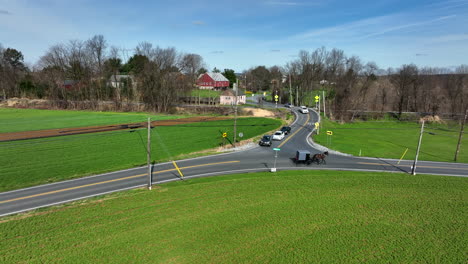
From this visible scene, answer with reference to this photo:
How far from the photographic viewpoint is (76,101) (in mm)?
90625

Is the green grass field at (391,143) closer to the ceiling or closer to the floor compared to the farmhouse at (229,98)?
closer to the floor

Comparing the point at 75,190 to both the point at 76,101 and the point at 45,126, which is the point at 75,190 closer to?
the point at 45,126

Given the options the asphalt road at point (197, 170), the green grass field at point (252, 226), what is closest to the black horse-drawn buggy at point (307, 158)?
the asphalt road at point (197, 170)

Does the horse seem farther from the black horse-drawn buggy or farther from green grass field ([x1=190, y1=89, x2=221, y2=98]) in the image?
green grass field ([x1=190, y1=89, x2=221, y2=98])

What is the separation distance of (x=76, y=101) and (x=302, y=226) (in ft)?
305

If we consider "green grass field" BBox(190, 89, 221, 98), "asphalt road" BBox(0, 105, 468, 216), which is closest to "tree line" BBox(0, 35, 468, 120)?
"green grass field" BBox(190, 89, 221, 98)

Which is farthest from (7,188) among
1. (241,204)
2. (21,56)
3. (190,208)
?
(21,56)

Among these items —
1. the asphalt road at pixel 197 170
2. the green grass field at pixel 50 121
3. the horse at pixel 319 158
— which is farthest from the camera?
the green grass field at pixel 50 121

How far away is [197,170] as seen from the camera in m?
35.3

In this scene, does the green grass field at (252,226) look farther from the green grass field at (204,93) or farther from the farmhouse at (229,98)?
the green grass field at (204,93)

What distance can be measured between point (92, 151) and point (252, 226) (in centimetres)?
3150

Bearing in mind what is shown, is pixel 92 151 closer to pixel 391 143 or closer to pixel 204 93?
pixel 391 143

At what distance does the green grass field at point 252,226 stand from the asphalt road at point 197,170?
2818mm

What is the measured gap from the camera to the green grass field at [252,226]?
1811cm
